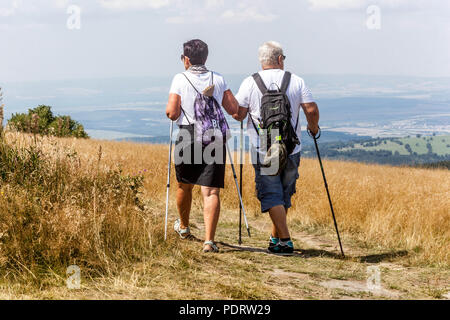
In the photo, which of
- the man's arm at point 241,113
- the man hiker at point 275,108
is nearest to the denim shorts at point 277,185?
the man hiker at point 275,108

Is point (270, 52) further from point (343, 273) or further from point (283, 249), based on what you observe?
point (343, 273)

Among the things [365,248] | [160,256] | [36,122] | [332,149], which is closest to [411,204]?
[365,248]

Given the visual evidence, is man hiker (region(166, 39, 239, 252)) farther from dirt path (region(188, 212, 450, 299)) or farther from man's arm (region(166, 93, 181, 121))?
dirt path (region(188, 212, 450, 299))

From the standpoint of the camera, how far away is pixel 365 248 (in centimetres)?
784

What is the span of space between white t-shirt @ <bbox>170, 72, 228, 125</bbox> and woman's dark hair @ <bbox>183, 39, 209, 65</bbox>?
0.18 meters

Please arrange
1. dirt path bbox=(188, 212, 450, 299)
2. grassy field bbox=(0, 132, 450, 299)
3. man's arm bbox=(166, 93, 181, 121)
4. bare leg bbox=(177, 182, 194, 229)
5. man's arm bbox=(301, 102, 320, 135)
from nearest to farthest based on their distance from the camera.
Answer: grassy field bbox=(0, 132, 450, 299) → dirt path bbox=(188, 212, 450, 299) → man's arm bbox=(166, 93, 181, 121) → man's arm bbox=(301, 102, 320, 135) → bare leg bbox=(177, 182, 194, 229)

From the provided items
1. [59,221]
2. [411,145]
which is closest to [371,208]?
[59,221]

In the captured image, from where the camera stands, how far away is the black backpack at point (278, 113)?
20.2ft

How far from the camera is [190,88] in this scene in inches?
241

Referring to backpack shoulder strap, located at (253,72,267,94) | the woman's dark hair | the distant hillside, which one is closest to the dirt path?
backpack shoulder strap, located at (253,72,267,94)

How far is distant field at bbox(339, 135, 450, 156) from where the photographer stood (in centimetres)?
15950

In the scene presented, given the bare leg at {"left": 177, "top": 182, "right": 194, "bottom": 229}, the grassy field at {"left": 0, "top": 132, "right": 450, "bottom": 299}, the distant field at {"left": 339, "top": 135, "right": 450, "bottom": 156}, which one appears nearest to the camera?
the grassy field at {"left": 0, "top": 132, "right": 450, "bottom": 299}

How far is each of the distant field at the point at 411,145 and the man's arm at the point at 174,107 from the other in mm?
152505

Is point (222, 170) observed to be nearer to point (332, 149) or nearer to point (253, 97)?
point (253, 97)
